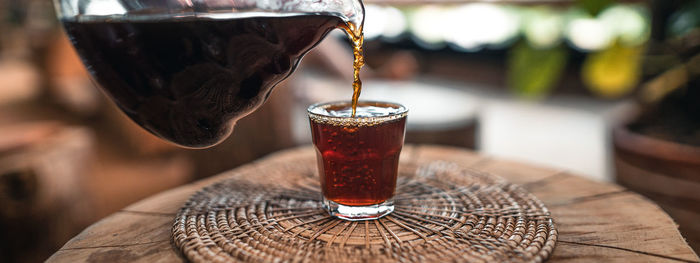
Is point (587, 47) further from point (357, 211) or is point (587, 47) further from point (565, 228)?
point (357, 211)

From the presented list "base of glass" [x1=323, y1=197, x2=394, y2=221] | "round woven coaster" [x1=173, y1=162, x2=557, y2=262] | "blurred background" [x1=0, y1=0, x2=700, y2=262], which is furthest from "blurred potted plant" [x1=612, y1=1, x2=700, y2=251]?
"base of glass" [x1=323, y1=197, x2=394, y2=221]

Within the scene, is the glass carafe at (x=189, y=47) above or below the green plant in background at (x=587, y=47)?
above

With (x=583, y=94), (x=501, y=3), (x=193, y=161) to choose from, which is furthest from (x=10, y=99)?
(x=583, y=94)

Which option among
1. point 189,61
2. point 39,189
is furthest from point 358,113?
point 39,189

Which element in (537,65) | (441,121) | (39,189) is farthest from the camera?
(537,65)

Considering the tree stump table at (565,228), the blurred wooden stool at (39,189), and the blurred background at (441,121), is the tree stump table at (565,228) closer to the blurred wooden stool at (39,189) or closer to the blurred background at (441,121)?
the blurred background at (441,121)

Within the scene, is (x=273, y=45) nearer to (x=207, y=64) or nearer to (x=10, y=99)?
(x=207, y=64)

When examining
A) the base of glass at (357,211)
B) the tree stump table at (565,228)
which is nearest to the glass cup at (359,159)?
the base of glass at (357,211)
